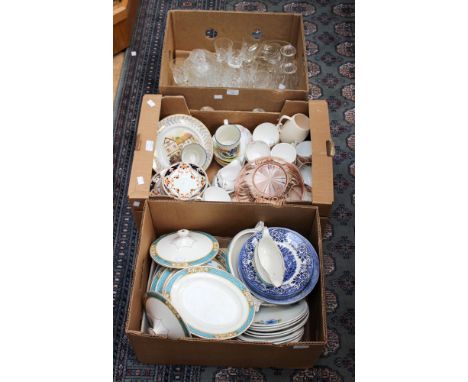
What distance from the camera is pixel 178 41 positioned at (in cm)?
→ 214

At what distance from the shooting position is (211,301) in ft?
4.60

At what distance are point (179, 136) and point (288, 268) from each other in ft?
2.17

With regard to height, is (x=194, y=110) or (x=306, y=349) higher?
(x=194, y=110)

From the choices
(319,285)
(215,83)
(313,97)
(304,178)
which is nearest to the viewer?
(319,285)

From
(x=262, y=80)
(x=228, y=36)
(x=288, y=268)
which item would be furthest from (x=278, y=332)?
(x=228, y=36)

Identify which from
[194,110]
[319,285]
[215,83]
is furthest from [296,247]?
[215,83]

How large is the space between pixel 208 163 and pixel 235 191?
201mm

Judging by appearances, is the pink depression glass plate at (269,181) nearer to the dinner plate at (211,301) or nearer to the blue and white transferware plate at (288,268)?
the blue and white transferware plate at (288,268)

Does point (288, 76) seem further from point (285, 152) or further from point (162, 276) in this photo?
point (162, 276)

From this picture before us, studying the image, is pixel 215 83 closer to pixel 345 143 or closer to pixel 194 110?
pixel 194 110

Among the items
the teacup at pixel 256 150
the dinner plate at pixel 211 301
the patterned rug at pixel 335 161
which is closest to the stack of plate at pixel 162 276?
the dinner plate at pixel 211 301

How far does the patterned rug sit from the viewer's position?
1588 millimetres

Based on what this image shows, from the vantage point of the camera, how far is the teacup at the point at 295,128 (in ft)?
5.65

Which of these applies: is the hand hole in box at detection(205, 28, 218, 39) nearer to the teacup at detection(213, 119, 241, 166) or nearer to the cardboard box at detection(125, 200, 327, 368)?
the teacup at detection(213, 119, 241, 166)
